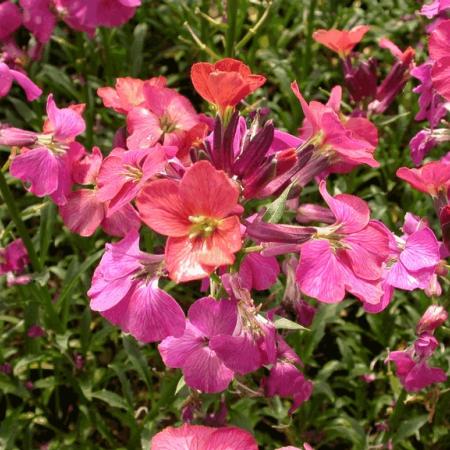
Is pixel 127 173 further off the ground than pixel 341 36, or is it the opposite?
pixel 127 173

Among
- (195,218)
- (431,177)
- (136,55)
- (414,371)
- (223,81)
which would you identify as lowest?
(414,371)

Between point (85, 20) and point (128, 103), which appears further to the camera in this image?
point (85, 20)

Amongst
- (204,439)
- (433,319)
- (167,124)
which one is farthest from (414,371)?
(167,124)

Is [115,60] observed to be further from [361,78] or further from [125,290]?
[125,290]

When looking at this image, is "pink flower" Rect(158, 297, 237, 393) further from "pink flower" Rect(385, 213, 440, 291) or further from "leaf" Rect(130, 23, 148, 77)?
"leaf" Rect(130, 23, 148, 77)

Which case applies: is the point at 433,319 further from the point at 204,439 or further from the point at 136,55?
the point at 136,55

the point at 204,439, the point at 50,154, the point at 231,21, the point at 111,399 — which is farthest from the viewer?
the point at 231,21

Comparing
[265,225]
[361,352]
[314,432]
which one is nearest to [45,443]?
[314,432]

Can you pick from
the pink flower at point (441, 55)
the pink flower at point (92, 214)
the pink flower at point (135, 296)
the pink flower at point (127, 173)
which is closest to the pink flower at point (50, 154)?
the pink flower at point (92, 214)
